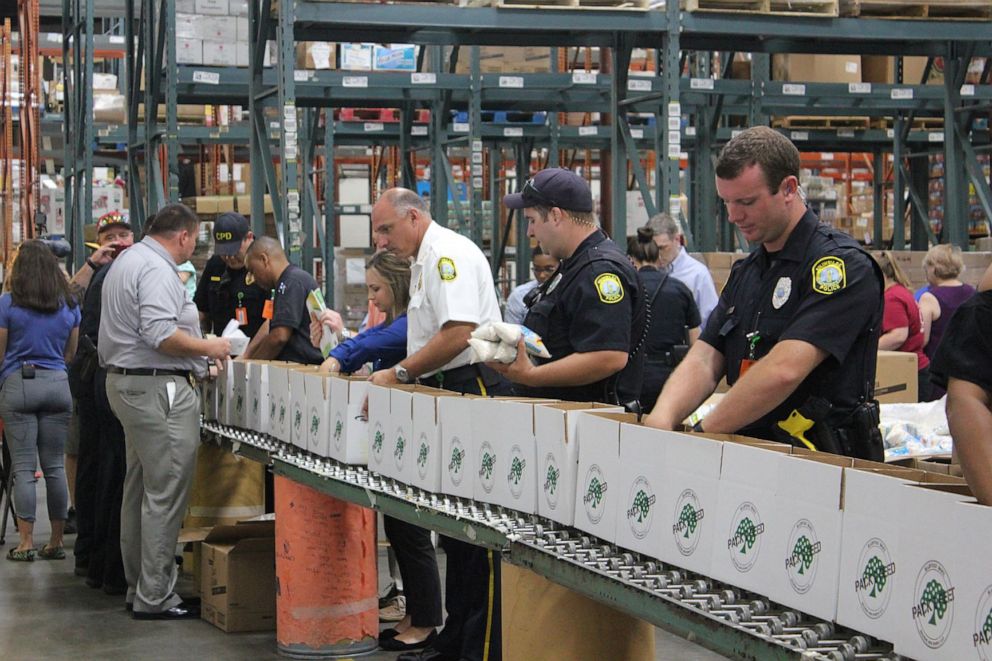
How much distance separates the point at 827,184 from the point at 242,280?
15.5 metres

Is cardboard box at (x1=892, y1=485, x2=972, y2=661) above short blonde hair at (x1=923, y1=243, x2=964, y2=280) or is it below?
below

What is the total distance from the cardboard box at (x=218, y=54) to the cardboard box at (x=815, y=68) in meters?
6.04

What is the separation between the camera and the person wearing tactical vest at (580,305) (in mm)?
4562

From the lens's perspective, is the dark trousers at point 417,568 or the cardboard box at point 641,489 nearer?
the cardboard box at point 641,489

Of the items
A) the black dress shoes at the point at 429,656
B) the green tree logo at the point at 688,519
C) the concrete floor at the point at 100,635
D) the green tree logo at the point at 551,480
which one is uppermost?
the green tree logo at the point at 688,519

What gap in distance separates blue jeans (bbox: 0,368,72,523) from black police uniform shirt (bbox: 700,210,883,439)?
567 cm

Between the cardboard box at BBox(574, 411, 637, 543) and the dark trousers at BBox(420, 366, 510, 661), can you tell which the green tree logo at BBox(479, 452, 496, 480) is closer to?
the cardboard box at BBox(574, 411, 637, 543)

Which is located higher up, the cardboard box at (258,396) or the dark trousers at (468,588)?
Result: the cardboard box at (258,396)

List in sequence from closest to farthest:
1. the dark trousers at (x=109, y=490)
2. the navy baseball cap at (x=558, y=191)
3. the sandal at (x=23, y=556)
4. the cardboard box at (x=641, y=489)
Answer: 1. the cardboard box at (x=641, y=489)
2. the navy baseball cap at (x=558, y=191)
3. the dark trousers at (x=109, y=490)
4. the sandal at (x=23, y=556)

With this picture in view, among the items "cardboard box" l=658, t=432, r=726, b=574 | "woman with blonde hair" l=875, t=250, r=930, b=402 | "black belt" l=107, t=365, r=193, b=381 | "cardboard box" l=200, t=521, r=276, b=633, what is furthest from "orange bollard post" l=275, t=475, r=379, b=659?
"woman with blonde hair" l=875, t=250, r=930, b=402

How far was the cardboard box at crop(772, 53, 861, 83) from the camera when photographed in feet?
48.6

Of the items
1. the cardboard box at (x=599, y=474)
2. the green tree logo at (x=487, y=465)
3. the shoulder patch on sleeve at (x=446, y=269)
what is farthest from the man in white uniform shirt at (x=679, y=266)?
the cardboard box at (x=599, y=474)

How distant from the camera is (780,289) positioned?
3.55 m

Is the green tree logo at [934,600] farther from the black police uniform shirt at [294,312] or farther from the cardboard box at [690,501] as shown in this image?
the black police uniform shirt at [294,312]
